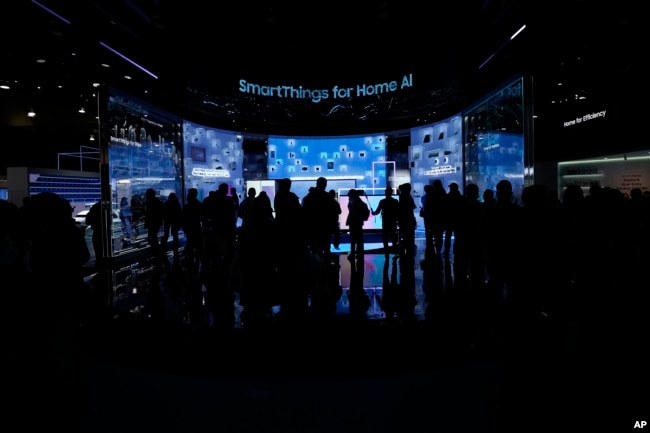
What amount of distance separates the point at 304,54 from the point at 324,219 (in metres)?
7.94

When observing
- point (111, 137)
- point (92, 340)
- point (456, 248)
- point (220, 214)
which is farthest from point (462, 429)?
point (111, 137)

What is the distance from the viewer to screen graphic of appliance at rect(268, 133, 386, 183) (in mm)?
15188

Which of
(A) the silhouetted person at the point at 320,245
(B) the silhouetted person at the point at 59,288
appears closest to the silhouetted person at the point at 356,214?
(A) the silhouetted person at the point at 320,245

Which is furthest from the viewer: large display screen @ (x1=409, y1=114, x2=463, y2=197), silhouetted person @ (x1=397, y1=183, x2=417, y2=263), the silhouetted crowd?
large display screen @ (x1=409, y1=114, x2=463, y2=197)

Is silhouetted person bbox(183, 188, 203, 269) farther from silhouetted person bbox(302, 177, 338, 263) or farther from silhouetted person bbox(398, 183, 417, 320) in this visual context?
silhouetted person bbox(398, 183, 417, 320)

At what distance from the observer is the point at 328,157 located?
15.4m

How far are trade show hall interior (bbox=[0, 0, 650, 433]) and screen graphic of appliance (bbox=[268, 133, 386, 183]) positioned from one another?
8 cm

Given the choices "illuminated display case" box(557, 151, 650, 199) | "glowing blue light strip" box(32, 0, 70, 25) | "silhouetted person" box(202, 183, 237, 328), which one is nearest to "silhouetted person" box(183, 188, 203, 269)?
"silhouetted person" box(202, 183, 237, 328)

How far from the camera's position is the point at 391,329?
443 cm

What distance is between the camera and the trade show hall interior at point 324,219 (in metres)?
3.30

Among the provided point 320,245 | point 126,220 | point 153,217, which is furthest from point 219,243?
point 320,245

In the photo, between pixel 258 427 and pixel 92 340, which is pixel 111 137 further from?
pixel 258 427

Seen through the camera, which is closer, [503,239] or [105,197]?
[503,239]

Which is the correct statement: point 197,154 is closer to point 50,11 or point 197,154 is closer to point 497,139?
point 50,11
